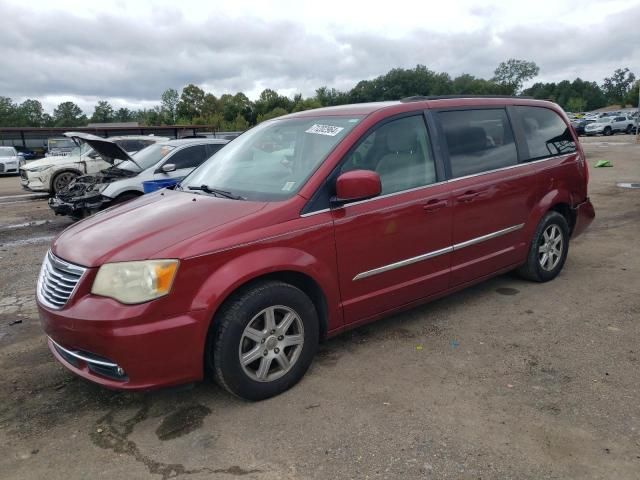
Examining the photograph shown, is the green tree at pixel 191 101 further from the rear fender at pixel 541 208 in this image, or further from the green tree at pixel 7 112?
the rear fender at pixel 541 208

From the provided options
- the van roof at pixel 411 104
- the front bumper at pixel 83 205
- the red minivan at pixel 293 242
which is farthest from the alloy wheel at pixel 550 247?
the front bumper at pixel 83 205

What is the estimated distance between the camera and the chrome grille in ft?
9.37

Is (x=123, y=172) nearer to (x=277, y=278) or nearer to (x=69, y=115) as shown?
(x=277, y=278)

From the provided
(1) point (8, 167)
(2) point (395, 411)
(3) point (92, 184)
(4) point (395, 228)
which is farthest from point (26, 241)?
(1) point (8, 167)

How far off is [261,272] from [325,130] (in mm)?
1298

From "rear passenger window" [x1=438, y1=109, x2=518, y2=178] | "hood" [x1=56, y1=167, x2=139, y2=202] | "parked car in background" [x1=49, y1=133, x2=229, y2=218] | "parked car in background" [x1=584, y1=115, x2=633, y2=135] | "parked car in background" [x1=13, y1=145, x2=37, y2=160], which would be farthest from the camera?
"parked car in background" [x1=584, y1=115, x2=633, y2=135]

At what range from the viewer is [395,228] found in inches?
141

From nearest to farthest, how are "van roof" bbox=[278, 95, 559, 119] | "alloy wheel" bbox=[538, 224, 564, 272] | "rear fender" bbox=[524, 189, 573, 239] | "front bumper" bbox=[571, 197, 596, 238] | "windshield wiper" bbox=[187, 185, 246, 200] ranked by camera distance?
"windshield wiper" bbox=[187, 185, 246, 200] → "van roof" bbox=[278, 95, 559, 119] → "rear fender" bbox=[524, 189, 573, 239] → "alloy wheel" bbox=[538, 224, 564, 272] → "front bumper" bbox=[571, 197, 596, 238]

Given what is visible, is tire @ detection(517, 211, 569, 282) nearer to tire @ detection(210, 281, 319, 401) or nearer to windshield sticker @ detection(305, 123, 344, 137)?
windshield sticker @ detection(305, 123, 344, 137)

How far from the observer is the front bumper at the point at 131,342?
2664 mm

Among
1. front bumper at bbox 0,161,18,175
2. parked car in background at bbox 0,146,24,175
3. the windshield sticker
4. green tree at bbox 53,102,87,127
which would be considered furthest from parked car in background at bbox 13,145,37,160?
green tree at bbox 53,102,87,127

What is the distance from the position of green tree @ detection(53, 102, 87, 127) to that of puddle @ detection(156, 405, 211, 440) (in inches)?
4613

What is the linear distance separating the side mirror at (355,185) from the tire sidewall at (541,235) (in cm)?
232

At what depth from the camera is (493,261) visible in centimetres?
445
